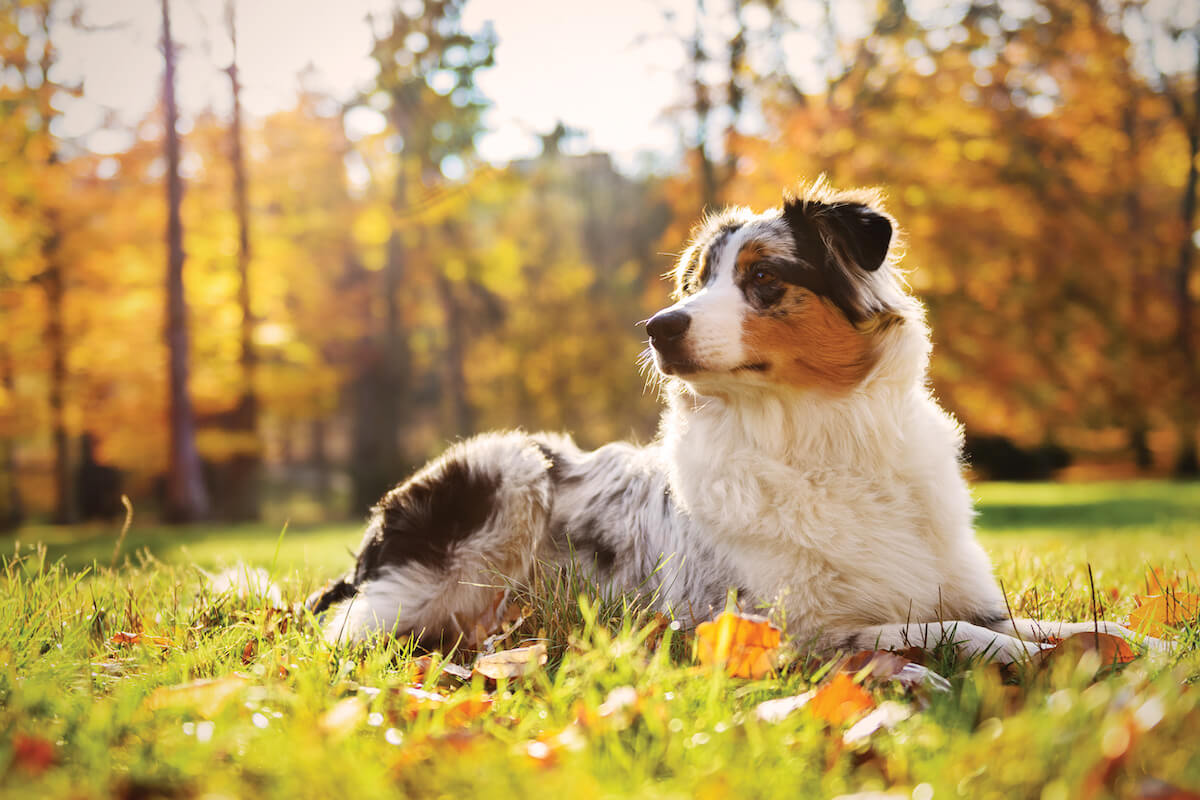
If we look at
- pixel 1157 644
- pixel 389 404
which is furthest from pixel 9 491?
pixel 1157 644

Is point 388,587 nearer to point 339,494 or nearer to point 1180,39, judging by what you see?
point 1180,39

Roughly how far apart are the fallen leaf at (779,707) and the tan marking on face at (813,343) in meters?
1.49

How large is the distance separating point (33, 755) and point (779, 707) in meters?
1.75

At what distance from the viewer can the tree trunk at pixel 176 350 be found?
14205mm

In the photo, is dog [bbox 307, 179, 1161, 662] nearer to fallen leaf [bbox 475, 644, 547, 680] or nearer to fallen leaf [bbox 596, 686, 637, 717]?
fallen leaf [bbox 475, 644, 547, 680]

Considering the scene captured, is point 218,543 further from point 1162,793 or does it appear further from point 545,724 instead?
point 1162,793

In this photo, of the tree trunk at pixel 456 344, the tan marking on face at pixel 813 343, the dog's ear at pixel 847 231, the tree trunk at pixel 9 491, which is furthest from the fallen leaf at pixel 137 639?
the tree trunk at pixel 9 491

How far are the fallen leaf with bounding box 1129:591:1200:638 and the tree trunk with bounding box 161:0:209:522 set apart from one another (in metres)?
14.9

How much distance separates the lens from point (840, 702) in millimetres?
2145

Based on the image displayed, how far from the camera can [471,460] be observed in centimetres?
422

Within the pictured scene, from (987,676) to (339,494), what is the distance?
35.1 meters

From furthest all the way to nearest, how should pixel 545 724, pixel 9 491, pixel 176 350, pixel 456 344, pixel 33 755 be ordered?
pixel 456 344
pixel 9 491
pixel 176 350
pixel 545 724
pixel 33 755

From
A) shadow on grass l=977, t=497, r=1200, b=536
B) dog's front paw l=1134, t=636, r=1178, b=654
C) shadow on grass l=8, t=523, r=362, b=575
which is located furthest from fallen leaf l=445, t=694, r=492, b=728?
shadow on grass l=977, t=497, r=1200, b=536

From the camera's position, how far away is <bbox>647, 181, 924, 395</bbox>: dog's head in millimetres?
3289
